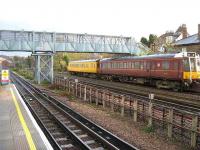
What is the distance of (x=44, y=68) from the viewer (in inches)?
1667

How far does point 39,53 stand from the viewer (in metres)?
39.5

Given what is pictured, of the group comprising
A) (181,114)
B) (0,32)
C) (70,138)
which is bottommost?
(70,138)

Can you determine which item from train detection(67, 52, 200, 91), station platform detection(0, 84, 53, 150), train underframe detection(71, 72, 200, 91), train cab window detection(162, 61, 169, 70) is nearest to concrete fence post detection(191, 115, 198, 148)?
station platform detection(0, 84, 53, 150)

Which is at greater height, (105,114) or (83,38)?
(83,38)

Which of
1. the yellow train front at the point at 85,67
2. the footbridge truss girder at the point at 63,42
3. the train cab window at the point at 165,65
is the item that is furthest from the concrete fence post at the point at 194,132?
the yellow train front at the point at 85,67

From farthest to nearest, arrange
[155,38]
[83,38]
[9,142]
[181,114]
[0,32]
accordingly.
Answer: [155,38] → [83,38] → [0,32] → [181,114] → [9,142]

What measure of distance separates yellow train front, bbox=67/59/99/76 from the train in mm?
5743

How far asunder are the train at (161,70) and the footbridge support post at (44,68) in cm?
747

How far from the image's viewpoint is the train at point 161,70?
24.4 m

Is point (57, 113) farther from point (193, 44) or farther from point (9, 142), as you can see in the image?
point (193, 44)

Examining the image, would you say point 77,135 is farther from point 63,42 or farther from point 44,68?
point 44,68

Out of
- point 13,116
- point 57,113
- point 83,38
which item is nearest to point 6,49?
point 83,38

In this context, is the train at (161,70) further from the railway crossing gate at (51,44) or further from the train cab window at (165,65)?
A: the railway crossing gate at (51,44)

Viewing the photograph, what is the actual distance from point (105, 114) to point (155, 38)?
49.8 meters
